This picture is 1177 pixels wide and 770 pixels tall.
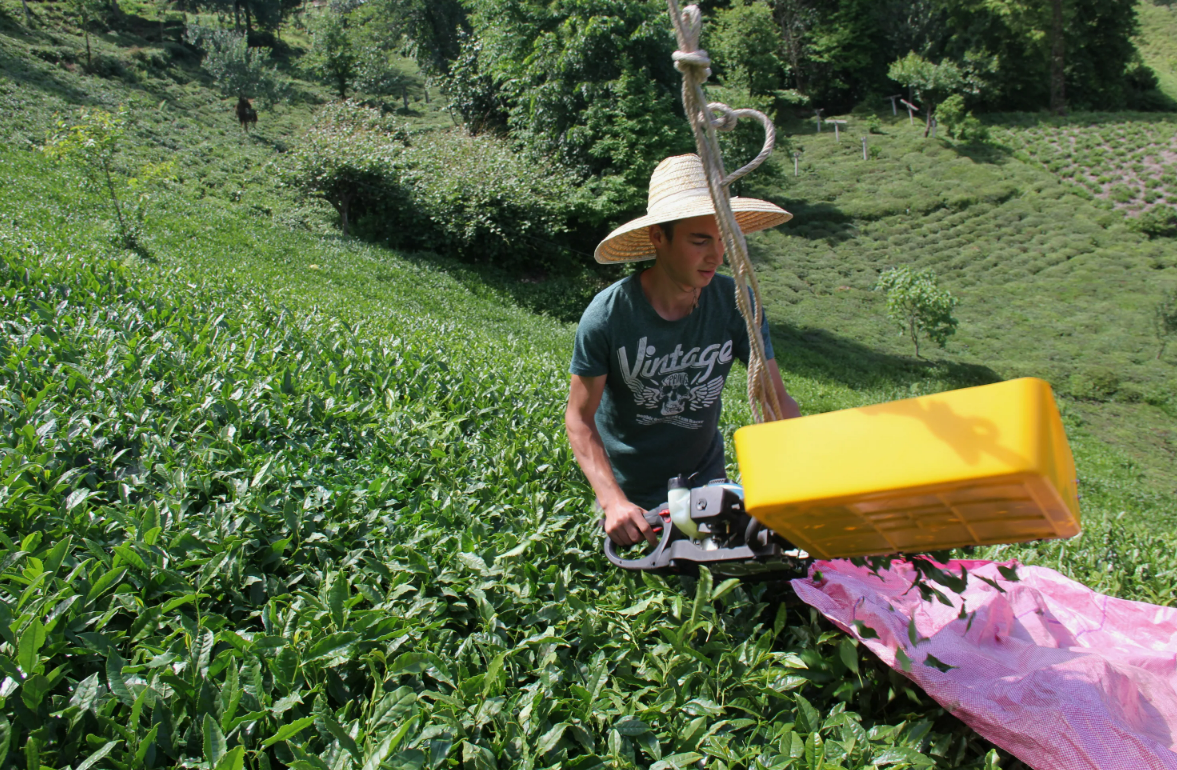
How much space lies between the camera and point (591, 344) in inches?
93.8

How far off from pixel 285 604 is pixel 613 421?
122 cm

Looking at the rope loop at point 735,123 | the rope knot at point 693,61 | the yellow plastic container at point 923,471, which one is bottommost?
the yellow plastic container at point 923,471

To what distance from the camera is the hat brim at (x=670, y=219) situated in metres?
2.11

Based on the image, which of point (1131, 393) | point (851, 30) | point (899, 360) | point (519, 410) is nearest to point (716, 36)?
point (851, 30)

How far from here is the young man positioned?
7.23 feet

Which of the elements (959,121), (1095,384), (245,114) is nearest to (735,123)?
(1095,384)

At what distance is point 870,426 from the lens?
136 cm

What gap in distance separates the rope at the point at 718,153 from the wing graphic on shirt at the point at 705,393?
0.72 metres

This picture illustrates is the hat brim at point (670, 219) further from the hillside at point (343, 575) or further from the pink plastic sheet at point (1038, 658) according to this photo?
the pink plastic sheet at point (1038, 658)

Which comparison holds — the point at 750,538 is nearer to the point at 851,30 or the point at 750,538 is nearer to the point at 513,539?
the point at 513,539

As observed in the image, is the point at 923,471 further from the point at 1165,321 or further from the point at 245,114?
the point at 245,114

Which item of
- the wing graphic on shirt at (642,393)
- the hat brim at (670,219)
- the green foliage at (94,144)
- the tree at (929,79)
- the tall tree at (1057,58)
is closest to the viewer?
the hat brim at (670,219)

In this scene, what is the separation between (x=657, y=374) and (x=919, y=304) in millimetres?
18107

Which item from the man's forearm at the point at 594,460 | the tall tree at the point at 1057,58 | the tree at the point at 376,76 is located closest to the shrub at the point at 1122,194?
the tall tree at the point at 1057,58
